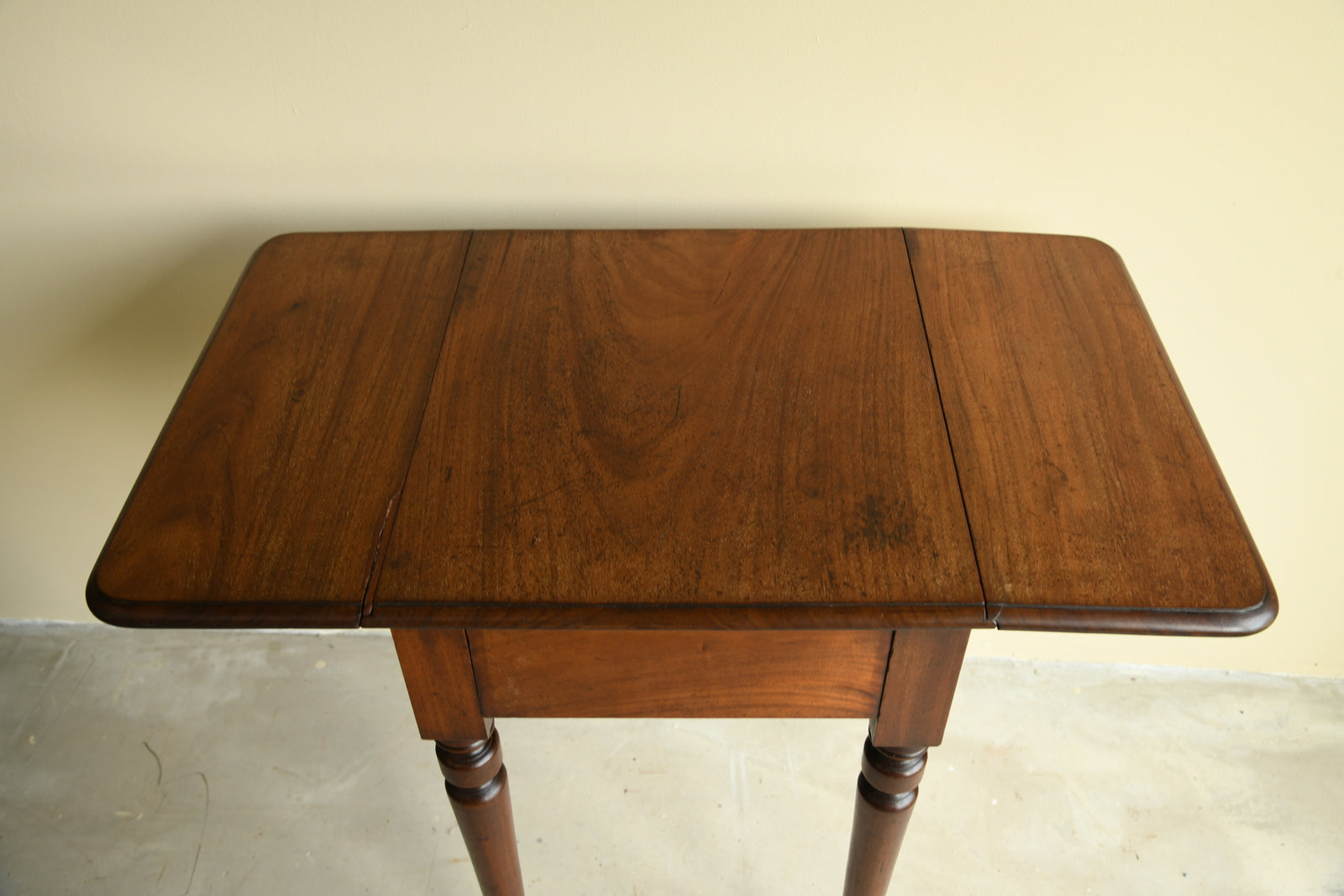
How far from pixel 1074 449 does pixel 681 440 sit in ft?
1.07

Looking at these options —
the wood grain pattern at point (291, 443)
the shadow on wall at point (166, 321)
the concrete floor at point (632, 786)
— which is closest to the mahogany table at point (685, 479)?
the wood grain pattern at point (291, 443)

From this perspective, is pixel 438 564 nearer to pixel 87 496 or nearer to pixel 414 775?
pixel 414 775

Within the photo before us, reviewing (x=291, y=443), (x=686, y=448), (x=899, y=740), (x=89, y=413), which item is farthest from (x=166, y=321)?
(x=899, y=740)

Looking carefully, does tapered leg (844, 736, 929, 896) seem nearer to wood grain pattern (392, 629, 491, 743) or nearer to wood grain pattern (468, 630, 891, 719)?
wood grain pattern (468, 630, 891, 719)

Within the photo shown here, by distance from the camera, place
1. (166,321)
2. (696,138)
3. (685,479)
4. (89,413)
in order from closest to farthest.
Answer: (685,479)
(696,138)
(166,321)
(89,413)

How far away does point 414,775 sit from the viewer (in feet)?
4.69

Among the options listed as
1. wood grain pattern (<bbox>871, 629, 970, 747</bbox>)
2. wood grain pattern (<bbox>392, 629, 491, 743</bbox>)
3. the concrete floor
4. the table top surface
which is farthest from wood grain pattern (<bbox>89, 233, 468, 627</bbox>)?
the concrete floor

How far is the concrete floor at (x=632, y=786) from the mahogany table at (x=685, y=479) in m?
0.34

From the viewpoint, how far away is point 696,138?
3.51 feet

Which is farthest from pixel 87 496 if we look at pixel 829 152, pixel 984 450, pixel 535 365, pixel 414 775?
pixel 984 450

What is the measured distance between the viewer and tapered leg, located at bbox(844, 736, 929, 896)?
3.01 ft

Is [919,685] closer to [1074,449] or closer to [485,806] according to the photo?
[1074,449]

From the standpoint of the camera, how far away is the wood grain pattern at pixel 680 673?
2.70 feet

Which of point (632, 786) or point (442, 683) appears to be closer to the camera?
point (442, 683)
